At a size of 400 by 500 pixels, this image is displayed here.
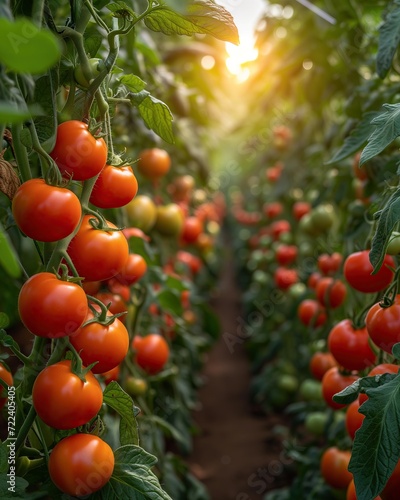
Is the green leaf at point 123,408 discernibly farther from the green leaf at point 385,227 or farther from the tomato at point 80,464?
the green leaf at point 385,227

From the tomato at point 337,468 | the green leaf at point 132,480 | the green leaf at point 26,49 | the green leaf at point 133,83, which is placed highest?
the green leaf at point 26,49

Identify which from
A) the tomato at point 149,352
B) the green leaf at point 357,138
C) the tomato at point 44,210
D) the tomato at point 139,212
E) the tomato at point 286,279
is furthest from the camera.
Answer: the tomato at point 286,279

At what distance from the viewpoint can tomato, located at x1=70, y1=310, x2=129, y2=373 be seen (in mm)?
788

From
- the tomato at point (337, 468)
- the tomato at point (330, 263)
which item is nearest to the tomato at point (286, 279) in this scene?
the tomato at point (330, 263)

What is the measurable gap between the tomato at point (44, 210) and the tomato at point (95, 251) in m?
0.06

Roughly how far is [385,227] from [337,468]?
703mm

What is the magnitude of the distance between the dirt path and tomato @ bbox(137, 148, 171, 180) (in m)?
1.38

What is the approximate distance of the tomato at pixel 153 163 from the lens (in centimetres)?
171

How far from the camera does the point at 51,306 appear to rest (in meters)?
0.72

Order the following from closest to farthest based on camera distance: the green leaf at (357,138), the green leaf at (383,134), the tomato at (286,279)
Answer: the green leaf at (383,134) → the green leaf at (357,138) → the tomato at (286,279)

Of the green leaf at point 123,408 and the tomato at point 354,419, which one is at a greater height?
the tomato at point 354,419

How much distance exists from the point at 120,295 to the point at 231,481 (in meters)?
1.42

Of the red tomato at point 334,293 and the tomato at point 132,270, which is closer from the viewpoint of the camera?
the tomato at point 132,270

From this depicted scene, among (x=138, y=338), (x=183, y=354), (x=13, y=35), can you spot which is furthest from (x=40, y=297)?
(x=183, y=354)
